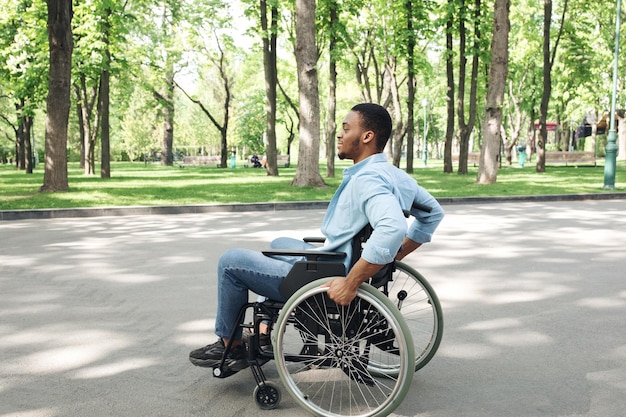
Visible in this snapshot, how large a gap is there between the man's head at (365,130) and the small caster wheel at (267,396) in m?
1.23

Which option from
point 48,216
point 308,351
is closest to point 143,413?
point 308,351

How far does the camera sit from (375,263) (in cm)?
278

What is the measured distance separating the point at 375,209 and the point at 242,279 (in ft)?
2.75

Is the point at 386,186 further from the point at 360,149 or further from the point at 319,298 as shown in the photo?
the point at 319,298

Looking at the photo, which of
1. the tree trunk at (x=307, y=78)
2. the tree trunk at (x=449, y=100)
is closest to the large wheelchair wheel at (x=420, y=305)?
the tree trunk at (x=307, y=78)

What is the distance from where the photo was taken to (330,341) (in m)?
3.14

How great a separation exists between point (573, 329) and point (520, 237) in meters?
4.71

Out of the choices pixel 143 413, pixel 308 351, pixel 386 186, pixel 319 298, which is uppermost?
pixel 386 186

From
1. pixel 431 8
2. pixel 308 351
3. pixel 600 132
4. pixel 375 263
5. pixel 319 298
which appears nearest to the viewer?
pixel 375 263

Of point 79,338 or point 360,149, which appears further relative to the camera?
point 79,338

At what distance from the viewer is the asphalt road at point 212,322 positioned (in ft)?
10.8

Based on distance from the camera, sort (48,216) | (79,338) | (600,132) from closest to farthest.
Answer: (79,338), (48,216), (600,132)

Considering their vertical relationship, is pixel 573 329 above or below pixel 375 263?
below

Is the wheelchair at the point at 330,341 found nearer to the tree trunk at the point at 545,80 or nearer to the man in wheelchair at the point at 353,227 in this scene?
the man in wheelchair at the point at 353,227
